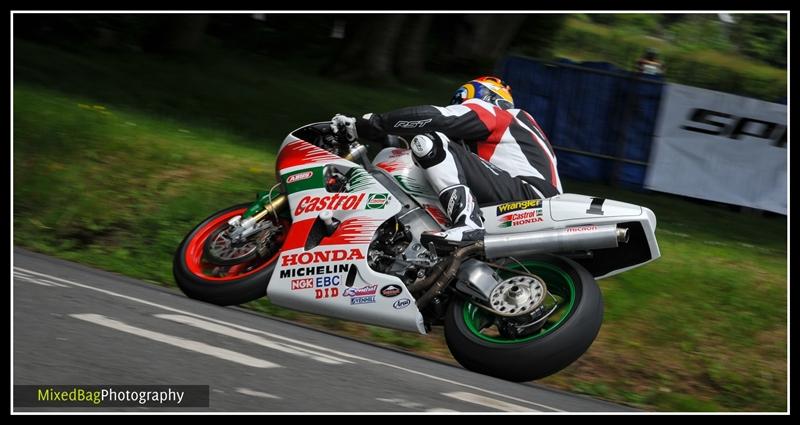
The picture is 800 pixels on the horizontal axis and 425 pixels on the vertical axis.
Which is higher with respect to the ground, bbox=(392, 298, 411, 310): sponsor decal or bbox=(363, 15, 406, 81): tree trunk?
bbox=(392, 298, 411, 310): sponsor decal

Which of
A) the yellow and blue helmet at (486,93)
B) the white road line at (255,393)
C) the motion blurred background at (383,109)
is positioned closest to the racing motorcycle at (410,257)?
the yellow and blue helmet at (486,93)

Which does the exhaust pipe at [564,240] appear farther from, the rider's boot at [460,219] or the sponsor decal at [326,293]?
the sponsor decal at [326,293]

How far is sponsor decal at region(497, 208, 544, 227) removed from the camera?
6613 mm

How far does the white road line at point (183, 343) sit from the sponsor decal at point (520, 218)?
1665 mm

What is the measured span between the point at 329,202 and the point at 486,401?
1896mm

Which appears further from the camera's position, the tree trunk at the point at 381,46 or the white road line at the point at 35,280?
the tree trunk at the point at 381,46

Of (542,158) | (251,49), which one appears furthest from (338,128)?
(251,49)

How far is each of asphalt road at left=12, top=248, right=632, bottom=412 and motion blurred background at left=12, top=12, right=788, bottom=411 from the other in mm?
1300

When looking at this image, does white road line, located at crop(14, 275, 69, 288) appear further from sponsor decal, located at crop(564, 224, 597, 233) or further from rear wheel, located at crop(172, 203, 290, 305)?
sponsor decal, located at crop(564, 224, 597, 233)

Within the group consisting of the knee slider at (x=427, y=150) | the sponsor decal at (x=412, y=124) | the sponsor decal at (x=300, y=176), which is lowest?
the sponsor decal at (x=300, y=176)

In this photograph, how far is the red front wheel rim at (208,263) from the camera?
738cm

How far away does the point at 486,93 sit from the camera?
286 inches

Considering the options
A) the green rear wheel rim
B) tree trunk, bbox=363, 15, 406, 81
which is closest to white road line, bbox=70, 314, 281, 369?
the green rear wheel rim
